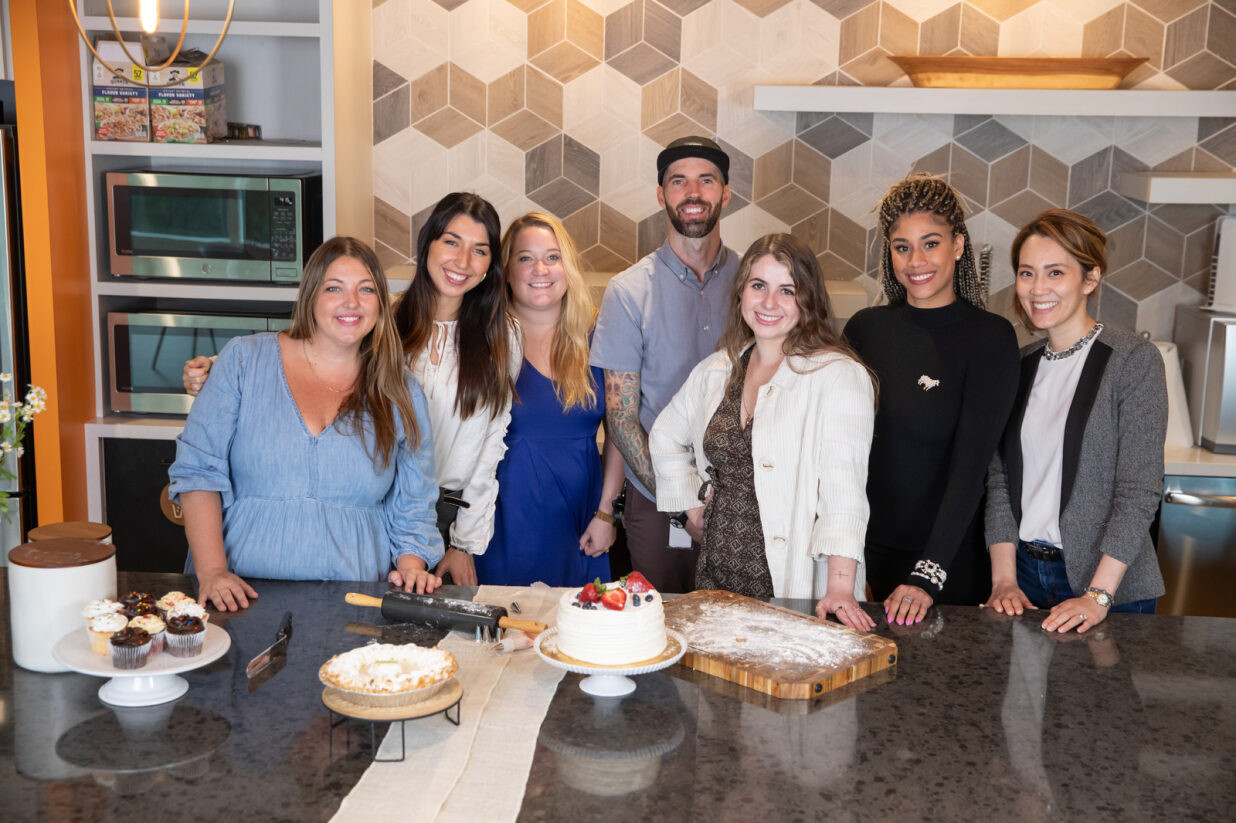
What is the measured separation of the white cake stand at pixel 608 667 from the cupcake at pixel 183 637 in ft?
1.51

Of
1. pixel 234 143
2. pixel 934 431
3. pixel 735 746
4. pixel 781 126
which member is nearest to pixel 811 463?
pixel 934 431

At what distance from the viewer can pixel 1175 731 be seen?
1.52 m

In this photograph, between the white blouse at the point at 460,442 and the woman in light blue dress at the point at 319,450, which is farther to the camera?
the white blouse at the point at 460,442

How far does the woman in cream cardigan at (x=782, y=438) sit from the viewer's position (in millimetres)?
2113

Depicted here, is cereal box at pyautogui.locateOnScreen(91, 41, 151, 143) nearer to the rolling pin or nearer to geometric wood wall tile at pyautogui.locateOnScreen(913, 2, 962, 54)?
the rolling pin

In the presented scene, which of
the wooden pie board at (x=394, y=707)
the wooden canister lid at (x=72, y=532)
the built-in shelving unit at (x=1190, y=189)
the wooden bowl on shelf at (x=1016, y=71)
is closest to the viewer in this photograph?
the wooden pie board at (x=394, y=707)

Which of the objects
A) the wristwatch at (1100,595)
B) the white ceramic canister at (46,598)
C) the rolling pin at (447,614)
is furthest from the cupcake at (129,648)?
the wristwatch at (1100,595)

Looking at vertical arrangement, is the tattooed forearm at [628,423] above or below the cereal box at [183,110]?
below

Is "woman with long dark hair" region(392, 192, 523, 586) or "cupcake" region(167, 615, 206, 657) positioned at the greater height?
"woman with long dark hair" region(392, 192, 523, 586)

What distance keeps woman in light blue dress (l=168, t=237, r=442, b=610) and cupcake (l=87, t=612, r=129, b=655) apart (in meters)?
0.50

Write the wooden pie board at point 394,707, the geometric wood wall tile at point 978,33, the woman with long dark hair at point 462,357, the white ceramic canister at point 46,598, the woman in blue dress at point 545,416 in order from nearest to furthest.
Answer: the wooden pie board at point 394,707
the white ceramic canister at point 46,598
the woman with long dark hair at point 462,357
the woman in blue dress at point 545,416
the geometric wood wall tile at point 978,33

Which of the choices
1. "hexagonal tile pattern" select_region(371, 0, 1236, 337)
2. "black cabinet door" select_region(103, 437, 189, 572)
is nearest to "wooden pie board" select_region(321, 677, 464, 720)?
"black cabinet door" select_region(103, 437, 189, 572)

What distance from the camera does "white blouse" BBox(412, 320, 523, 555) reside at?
2.55 meters

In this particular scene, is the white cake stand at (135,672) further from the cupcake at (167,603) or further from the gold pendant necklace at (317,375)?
the gold pendant necklace at (317,375)
